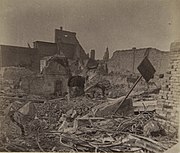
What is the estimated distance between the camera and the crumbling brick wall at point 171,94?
190 centimetres

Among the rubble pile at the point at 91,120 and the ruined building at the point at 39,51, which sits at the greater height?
the ruined building at the point at 39,51

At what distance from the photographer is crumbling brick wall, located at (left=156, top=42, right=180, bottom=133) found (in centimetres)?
190

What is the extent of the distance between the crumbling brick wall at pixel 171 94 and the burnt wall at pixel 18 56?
3.35ft

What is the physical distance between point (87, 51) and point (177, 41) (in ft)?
2.25

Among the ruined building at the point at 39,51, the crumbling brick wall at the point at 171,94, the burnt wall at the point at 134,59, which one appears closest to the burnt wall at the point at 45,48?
the ruined building at the point at 39,51

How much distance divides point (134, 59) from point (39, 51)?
0.72 m

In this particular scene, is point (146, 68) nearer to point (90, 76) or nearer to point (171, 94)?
point (171, 94)

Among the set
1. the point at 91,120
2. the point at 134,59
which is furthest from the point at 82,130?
the point at 134,59

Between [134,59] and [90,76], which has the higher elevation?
[134,59]

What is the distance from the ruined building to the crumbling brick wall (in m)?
0.68

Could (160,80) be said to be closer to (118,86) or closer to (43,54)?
(118,86)

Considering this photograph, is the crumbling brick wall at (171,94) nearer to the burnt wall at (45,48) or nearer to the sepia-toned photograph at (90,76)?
the sepia-toned photograph at (90,76)

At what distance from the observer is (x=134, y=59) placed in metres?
1.89

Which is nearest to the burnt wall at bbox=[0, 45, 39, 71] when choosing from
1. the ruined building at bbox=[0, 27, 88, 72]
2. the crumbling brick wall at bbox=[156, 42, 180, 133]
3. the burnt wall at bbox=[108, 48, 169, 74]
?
the ruined building at bbox=[0, 27, 88, 72]
